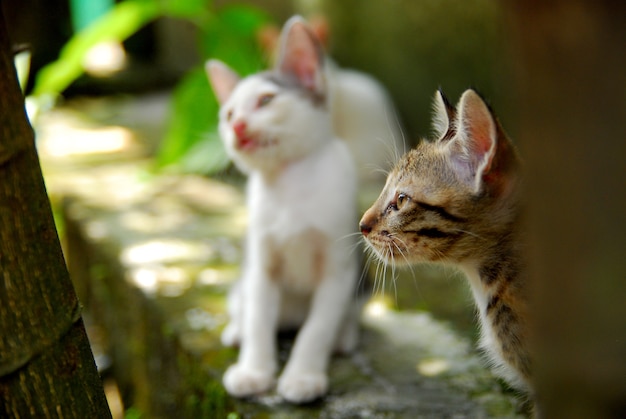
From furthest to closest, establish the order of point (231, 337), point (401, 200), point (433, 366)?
point (231, 337) → point (433, 366) → point (401, 200)

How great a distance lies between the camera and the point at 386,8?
17.1 ft

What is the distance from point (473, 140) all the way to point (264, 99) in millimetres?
970

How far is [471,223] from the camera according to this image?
185 cm

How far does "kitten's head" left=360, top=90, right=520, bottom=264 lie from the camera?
177cm

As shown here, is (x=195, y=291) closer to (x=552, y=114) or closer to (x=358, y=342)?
(x=358, y=342)

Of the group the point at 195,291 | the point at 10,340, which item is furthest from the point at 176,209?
the point at 10,340

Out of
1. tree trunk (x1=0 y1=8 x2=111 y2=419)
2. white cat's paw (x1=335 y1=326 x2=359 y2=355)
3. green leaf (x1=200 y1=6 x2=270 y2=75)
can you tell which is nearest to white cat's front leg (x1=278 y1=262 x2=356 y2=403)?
white cat's paw (x1=335 y1=326 x2=359 y2=355)

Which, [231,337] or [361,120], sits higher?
[361,120]

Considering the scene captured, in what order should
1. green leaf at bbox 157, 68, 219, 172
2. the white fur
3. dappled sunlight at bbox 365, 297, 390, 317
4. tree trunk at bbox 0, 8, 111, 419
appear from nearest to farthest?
tree trunk at bbox 0, 8, 111, 419
dappled sunlight at bbox 365, 297, 390, 317
green leaf at bbox 157, 68, 219, 172
the white fur

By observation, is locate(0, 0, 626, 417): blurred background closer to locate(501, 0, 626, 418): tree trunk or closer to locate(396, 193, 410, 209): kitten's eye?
locate(501, 0, 626, 418): tree trunk

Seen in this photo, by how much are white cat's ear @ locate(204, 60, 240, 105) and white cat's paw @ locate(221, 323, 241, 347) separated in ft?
Answer: 2.82

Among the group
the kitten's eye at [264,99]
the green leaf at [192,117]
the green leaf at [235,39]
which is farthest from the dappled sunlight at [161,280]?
the green leaf at [235,39]

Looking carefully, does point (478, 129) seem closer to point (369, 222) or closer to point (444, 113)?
point (444, 113)

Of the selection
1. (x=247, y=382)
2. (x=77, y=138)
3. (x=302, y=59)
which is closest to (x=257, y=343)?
(x=247, y=382)
